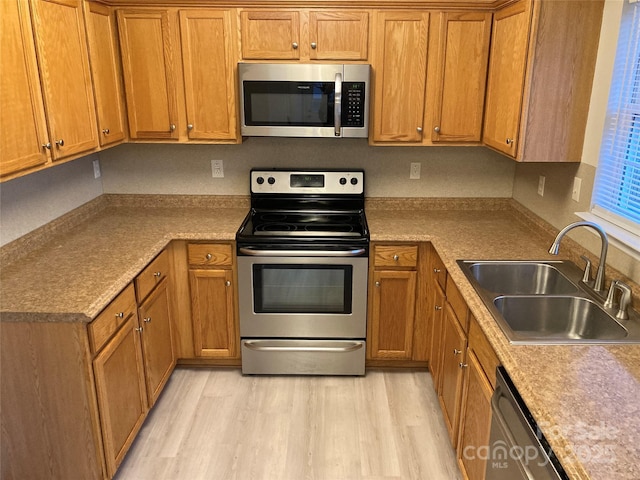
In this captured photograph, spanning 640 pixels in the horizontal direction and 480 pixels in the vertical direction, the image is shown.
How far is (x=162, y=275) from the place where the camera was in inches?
107

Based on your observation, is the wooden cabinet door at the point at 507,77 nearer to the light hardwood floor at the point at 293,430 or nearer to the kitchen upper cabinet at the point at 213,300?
the light hardwood floor at the point at 293,430

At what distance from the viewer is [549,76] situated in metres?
2.23

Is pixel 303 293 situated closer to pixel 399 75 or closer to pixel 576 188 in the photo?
pixel 399 75

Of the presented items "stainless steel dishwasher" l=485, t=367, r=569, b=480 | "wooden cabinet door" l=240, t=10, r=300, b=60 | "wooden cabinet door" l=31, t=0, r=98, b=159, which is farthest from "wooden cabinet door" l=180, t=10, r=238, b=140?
"stainless steel dishwasher" l=485, t=367, r=569, b=480

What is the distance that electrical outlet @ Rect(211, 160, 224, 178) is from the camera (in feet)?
10.6

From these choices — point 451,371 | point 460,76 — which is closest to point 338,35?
point 460,76

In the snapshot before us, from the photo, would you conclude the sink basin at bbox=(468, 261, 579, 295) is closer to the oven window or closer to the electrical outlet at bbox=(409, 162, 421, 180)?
the oven window

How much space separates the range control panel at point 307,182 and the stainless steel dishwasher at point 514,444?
5.85ft

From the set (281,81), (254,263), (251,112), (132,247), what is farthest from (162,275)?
(281,81)

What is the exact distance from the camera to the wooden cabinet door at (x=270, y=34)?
2.66 metres

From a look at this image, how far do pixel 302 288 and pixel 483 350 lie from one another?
1224mm

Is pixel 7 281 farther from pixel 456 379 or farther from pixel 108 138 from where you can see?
pixel 456 379

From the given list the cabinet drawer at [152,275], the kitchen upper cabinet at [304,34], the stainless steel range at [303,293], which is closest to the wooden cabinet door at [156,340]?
the cabinet drawer at [152,275]

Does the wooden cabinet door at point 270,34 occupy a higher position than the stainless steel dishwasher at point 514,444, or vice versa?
the wooden cabinet door at point 270,34
